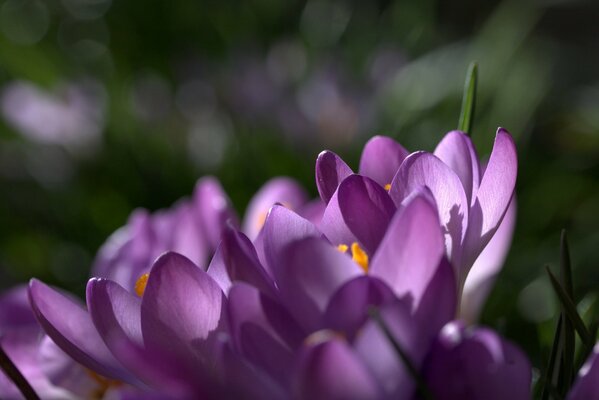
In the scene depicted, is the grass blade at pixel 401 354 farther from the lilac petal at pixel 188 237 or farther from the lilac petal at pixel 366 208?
the lilac petal at pixel 188 237

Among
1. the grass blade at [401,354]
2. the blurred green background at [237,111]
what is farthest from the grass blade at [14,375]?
the blurred green background at [237,111]

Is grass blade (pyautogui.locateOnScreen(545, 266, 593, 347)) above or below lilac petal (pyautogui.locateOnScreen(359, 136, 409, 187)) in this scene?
below

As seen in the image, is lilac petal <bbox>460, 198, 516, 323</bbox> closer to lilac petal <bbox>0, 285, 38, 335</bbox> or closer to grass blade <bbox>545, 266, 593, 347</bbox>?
grass blade <bbox>545, 266, 593, 347</bbox>

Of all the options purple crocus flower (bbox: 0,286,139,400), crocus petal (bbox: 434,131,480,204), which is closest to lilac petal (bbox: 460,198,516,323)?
crocus petal (bbox: 434,131,480,204)

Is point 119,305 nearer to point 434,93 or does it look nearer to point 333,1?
point 434,93

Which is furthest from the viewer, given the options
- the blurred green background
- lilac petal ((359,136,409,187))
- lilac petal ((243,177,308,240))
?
the blurred green background

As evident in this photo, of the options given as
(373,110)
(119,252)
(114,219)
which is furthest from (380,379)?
(373,110)

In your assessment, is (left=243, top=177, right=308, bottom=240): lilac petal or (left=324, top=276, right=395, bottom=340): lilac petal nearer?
(left=324, top=276, right=395, bottom=340): lilac petal

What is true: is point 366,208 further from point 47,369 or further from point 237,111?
point 237,111
